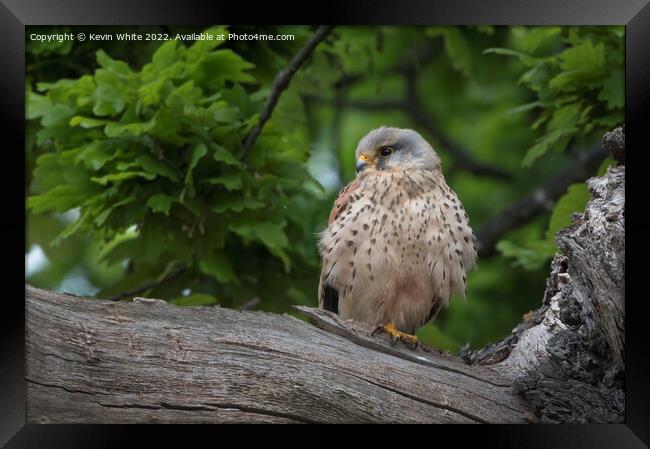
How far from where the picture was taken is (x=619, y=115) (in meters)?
4.20

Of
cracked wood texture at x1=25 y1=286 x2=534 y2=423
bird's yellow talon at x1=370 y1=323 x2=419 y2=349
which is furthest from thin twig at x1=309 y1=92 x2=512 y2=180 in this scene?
cracked wood texture at x1=25 y1=286 x2=534 y2=423

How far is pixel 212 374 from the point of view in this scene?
3.24m

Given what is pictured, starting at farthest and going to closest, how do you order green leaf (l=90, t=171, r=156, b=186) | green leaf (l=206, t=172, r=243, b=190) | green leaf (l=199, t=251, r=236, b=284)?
green leaf (l=199, t=251, r=236, b=284) < green leaf (l=206, t=172, r=243, b=190) < green leaf (l=90, t=171, r=156, b=186)

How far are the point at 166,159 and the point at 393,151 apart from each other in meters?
1.05

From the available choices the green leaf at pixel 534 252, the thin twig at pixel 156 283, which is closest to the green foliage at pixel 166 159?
the thin twig at pixel 156 283

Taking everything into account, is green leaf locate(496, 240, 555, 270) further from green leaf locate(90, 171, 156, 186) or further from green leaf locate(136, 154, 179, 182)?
green leaf locate(90, 171, 156, 186)

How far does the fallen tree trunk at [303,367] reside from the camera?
3189mm

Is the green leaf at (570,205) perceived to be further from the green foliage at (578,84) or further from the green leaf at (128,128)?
the green leaf at (128,128)

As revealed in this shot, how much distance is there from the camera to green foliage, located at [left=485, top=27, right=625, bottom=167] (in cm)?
411

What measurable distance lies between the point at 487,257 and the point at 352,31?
2032 millimetres

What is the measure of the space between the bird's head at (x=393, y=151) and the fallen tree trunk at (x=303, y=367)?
0.90m

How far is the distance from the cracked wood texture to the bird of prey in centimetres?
52
